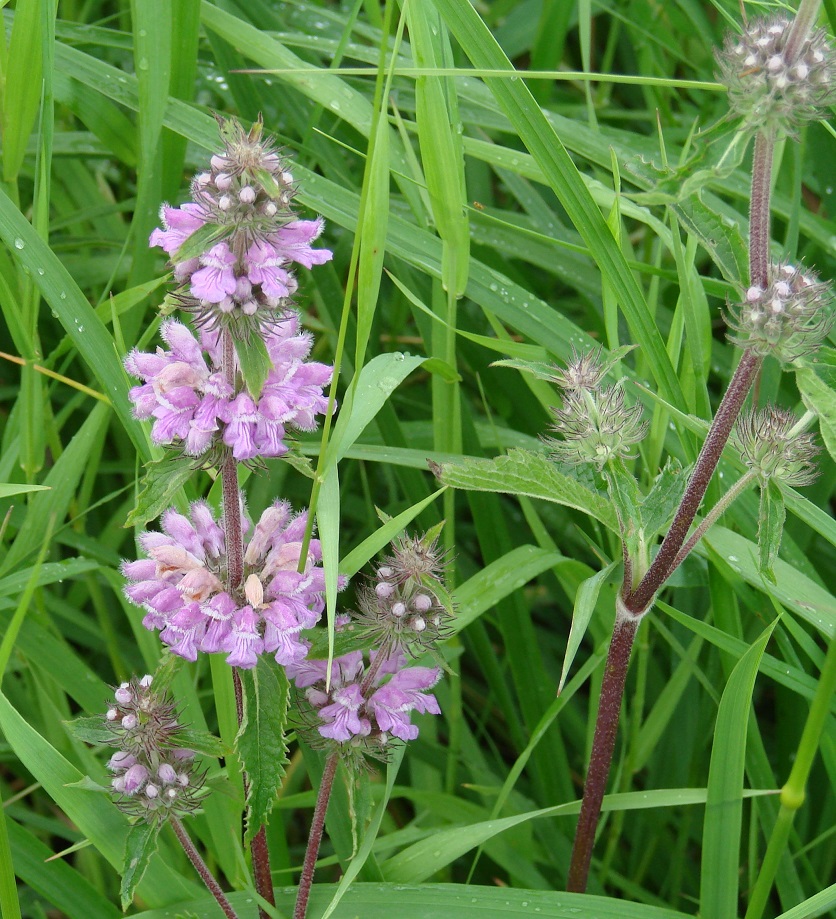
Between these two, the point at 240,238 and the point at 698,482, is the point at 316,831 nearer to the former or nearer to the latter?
the point at 698,482

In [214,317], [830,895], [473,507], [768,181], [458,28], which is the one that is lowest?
[830,895]

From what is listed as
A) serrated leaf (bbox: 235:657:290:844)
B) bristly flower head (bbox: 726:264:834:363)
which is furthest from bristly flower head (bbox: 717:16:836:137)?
serrated leaf (bbox: 235:657:290:844)

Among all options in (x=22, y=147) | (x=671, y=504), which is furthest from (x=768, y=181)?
(x=22, y=147)

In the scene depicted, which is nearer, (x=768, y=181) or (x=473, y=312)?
(x=768, y=181)

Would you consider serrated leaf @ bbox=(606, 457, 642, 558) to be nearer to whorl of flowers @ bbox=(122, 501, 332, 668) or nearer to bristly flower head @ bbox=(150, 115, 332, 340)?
whorl of flowers @ bbox=(122, 501, 332, 668)

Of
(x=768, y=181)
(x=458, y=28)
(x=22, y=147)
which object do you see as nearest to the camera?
(x=768, y=181)

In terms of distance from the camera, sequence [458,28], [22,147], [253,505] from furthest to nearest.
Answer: [253,505]
[22,147]
[458,28]

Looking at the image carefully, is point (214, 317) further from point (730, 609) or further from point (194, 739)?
point (730, 609)

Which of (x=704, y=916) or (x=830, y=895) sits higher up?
(x=830, y=895)
